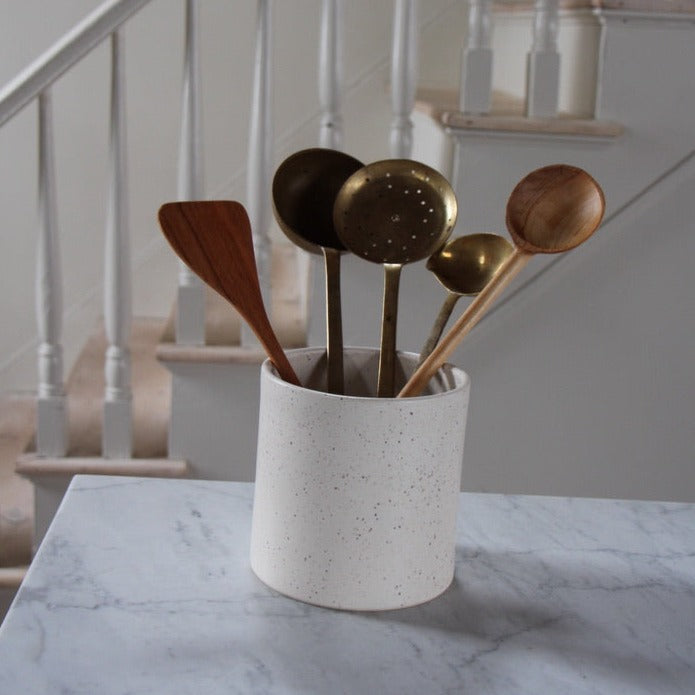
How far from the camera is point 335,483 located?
0.61m

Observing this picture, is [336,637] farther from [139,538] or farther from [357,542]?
[139,538]

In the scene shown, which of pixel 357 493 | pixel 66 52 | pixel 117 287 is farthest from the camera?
pixel 117 287

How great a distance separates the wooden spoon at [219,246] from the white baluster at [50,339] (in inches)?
40.3

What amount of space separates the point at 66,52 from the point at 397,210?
1.00 meters

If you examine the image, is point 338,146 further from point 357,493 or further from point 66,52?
point 357,493

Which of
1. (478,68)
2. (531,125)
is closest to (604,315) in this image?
(531,125)

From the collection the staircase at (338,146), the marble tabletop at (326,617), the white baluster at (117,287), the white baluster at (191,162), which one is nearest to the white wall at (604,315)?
the staircase at (338,146)

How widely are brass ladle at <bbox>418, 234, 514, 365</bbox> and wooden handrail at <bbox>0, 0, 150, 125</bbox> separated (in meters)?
0.95

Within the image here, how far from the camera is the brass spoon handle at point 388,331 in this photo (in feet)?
2.14

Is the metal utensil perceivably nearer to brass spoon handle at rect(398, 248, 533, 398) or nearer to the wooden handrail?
brass spoon handle at rect(398, 248, 533, 398)

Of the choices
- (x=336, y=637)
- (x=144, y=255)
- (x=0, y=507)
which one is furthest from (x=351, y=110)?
(x=336, y=637)

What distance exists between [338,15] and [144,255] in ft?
3.55

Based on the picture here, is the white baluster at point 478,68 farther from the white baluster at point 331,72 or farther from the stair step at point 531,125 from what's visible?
the white baluster at point 331,72

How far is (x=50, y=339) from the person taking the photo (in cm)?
162
